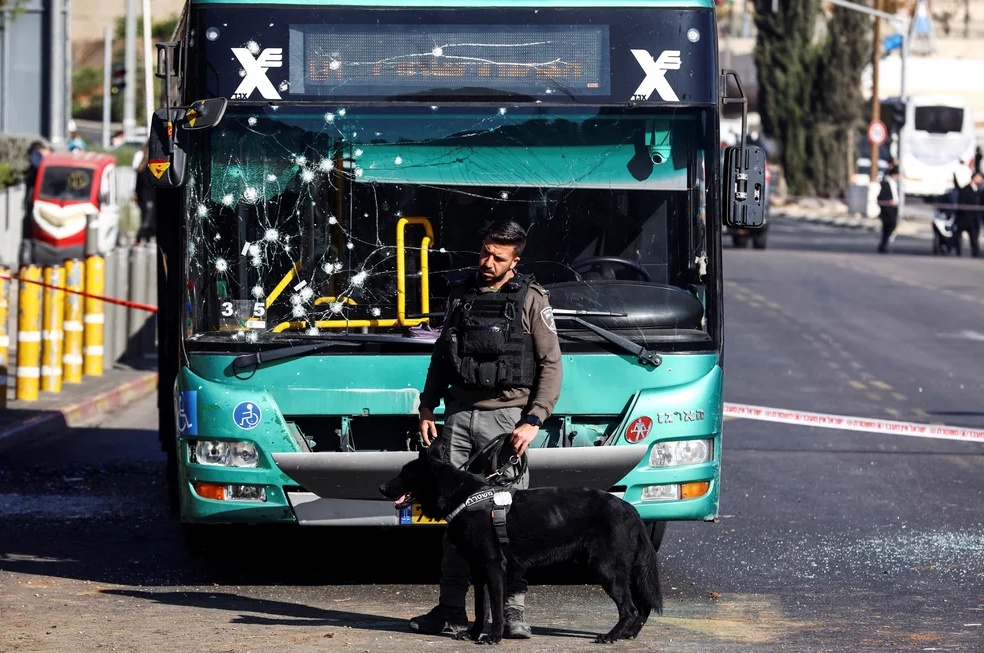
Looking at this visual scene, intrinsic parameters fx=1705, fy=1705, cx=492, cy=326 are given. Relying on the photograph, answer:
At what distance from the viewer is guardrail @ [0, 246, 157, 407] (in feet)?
45.7

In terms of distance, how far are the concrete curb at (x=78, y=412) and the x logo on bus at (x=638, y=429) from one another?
6.09 metres

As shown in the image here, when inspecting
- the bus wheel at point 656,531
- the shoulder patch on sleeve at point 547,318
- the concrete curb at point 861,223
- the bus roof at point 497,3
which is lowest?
the bus wheel at point 656,531

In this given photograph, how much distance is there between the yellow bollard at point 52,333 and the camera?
14438mm

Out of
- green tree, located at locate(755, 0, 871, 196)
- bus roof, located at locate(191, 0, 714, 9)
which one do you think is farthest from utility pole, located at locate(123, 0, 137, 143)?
bus roof, located at locate(191, 0, 714, 9)

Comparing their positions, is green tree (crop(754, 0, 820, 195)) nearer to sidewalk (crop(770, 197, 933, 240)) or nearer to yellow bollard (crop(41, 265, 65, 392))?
sidewalk (crop(770, 197, 933, 240))

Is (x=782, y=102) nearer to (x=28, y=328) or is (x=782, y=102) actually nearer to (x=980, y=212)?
(x=980, y=212)

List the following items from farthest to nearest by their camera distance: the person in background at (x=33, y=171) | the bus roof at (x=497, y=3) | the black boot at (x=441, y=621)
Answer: the person in background at (x=33, y=171) → the bus roof at (x=497, y=3) → the black boot at (x=441, y=621)

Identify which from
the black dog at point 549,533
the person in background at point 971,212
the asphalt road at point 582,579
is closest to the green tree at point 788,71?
the person in background at point 971,212

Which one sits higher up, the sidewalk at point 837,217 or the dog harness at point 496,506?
the sidewalk at point 837,217

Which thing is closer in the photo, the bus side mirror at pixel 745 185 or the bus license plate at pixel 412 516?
the bus license plate at pixel 412 516

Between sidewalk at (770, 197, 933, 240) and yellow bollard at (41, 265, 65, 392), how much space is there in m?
33.5

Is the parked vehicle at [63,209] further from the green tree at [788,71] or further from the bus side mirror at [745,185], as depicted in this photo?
the green tree at [788,71]

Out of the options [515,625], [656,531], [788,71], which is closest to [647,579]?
[515,625]

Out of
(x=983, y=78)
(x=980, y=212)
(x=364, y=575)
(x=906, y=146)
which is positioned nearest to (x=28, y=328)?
(x=364, y=575)
